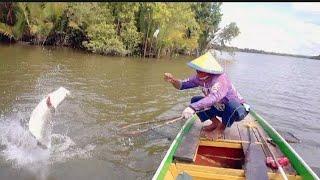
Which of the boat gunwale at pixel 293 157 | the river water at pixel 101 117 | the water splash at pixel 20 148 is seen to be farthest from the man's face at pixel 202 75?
the water splash at pixel 20 148

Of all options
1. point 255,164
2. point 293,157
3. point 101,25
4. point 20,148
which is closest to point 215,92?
point 255,164

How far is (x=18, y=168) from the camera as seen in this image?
702 centimetres

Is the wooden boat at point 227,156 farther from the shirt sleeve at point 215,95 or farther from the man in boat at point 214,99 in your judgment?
the shirt sleeve at point 215,95

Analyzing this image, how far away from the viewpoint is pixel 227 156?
7.07m

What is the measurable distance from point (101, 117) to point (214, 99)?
4.84 metres

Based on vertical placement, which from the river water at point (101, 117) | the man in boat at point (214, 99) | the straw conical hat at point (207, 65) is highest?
the straw conical hat at point (207, 65)

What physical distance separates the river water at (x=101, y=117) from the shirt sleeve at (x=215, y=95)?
167 cm

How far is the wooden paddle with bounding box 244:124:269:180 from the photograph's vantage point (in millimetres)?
5484

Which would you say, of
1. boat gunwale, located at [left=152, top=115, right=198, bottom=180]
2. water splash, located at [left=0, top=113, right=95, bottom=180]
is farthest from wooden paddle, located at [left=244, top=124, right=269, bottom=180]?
water splash, located at [left=0, top=113, right=95, bottom=180]

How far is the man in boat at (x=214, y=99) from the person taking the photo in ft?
21.8

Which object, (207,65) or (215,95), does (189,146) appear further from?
(207,65)

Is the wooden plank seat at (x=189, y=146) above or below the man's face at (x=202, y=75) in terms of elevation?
below

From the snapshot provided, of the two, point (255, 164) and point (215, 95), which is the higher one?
point (215, 95)

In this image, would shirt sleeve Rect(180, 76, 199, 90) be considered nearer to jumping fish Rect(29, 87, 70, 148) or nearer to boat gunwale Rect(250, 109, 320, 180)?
boat gunwale Rect(250, 109, 320, 180)
